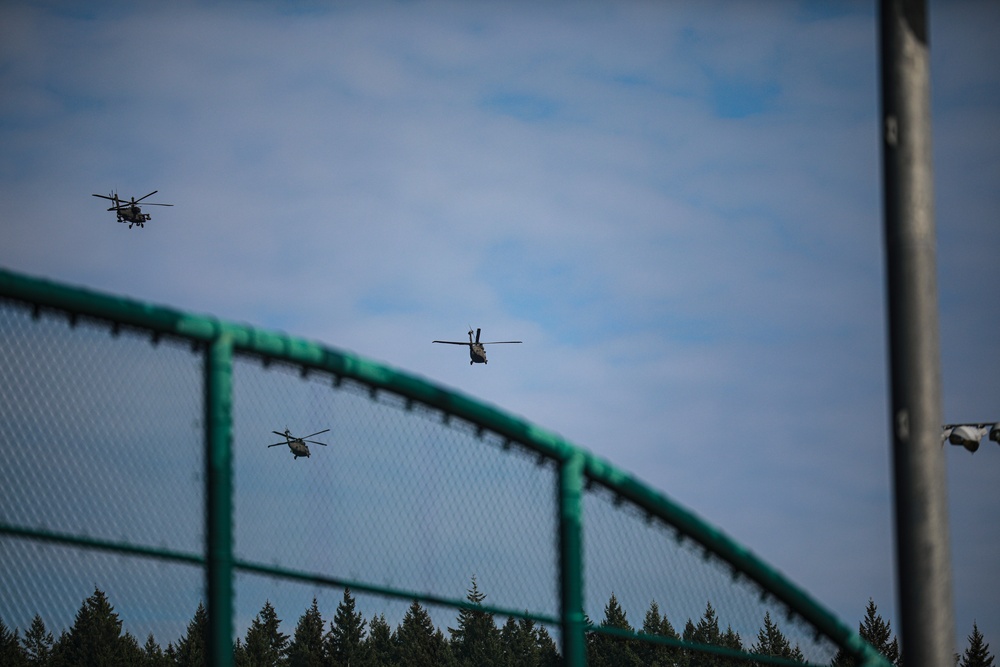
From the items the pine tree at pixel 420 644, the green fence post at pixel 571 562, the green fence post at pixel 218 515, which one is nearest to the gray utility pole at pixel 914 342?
the green fence post at pixel 571 562

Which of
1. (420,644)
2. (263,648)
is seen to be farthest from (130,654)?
(420,644)

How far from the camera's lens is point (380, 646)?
98.9 metres

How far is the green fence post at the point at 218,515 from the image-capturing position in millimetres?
10352

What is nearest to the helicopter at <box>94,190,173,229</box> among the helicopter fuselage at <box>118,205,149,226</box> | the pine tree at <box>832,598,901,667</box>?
the helicopter fuselage at <box>118,205,149,226</box>

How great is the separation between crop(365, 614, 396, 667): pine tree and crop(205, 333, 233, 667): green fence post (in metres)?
81.4

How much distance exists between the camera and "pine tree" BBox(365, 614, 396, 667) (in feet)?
301

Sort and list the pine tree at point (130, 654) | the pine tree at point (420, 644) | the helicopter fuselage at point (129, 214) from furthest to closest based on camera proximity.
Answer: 1. the pine tree at point (420, 644)
2. the helicopter fuselage at point (129, 214)
3. the pine tree at point (130, 654)

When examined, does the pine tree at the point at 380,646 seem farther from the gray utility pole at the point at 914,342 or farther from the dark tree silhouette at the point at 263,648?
the gray utility pole at the point at 914,342

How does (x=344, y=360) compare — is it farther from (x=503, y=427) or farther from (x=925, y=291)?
(x=925, y=291)

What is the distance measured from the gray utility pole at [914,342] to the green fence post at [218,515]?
458 cm

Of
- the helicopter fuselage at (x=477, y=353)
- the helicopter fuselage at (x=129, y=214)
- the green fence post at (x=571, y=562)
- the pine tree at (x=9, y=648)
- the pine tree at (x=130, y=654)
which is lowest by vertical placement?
the pine tree at (x=9, y=648)

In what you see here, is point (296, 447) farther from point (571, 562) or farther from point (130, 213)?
point (130, 213)

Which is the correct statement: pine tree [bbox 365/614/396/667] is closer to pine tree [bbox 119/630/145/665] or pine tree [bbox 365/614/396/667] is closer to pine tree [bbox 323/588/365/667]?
pine tree [bbox 323/588/365/667]

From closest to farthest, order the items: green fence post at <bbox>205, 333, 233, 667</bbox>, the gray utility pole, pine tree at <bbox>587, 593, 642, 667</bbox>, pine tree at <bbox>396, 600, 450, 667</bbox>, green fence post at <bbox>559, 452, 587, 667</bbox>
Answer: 1. the gray utility pole
2. green fence post at <bbox>205, 333, 233, 667</bbox>
3. green fence post at <bbox>559, 452, 587, 667</bbox>
4. pine tree at <bbox>587, 593, 642, 667</bbox>
5. pine tree at <bbox>396, 600, 450, 667</bbox>
